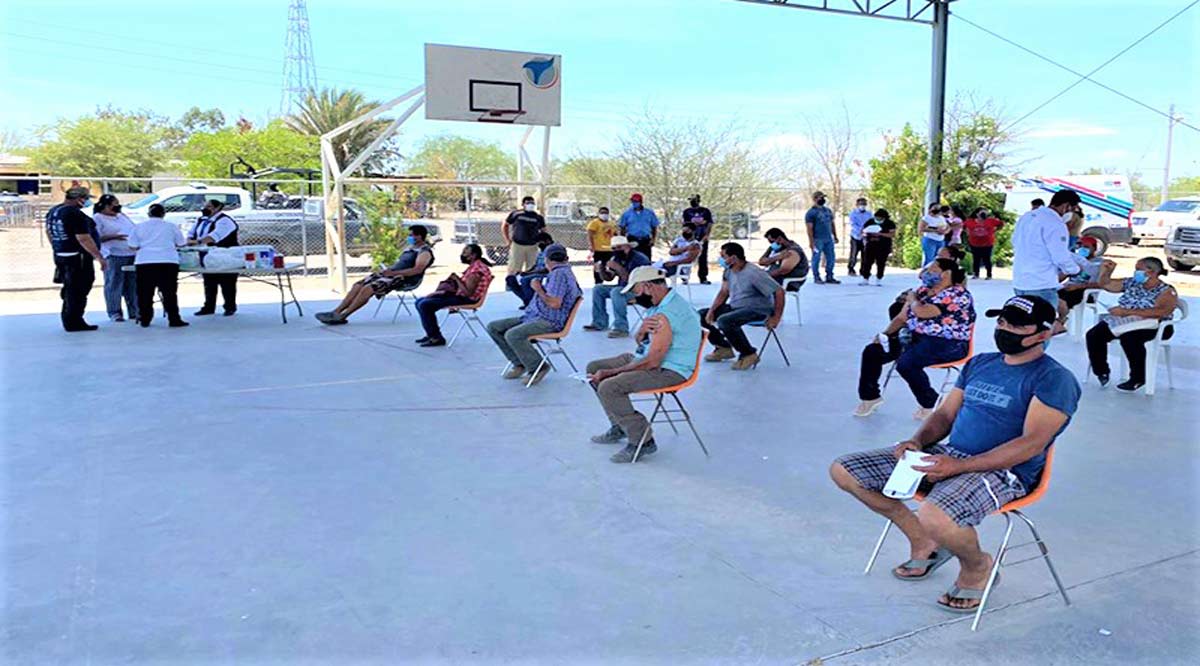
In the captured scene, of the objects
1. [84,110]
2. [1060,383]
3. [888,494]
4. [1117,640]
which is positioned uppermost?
[84,110]

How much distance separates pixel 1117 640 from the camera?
321 cm

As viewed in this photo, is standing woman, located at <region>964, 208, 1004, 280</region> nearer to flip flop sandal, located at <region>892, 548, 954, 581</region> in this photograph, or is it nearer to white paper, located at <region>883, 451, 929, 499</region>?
flip flop sandal, located at <region>892, 548, 954, 581</region>

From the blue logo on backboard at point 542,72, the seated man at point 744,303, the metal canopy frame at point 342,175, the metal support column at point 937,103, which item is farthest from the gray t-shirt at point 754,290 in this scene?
the metal support column at point 937,103

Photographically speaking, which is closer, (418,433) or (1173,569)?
(1173,569)

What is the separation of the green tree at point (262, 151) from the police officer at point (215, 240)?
77.2ft

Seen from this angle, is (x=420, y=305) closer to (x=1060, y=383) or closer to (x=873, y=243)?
(x=1060, y=383)

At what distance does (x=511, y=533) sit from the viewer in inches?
164

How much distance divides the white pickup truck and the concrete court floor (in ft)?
34.1

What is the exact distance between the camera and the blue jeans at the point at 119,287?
33.4 ft

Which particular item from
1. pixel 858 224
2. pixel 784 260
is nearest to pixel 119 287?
pixel 784 260

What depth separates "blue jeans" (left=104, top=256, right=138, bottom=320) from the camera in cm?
1017

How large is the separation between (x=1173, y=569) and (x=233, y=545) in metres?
3.84

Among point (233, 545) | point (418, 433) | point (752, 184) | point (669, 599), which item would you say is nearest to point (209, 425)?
point (418, 433)

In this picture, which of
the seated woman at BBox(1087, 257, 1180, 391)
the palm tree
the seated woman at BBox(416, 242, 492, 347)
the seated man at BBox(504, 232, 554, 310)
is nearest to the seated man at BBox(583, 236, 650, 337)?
the seated man at BBox(504, 232, 554, 310)
